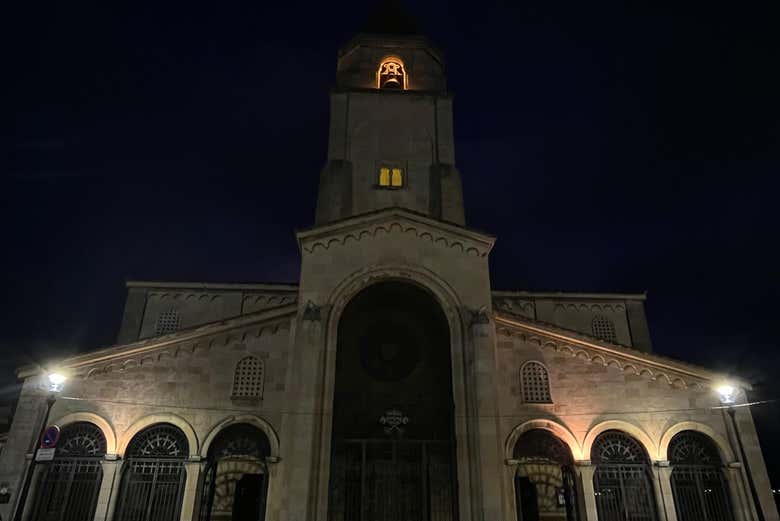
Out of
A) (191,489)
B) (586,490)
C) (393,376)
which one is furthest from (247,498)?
(586,490)

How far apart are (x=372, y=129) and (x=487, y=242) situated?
10003 millimetres

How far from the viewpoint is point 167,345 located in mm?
18484

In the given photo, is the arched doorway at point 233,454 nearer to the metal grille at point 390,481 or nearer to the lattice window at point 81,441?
the metal grille at point 390,481

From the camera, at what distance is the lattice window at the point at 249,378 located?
1833 centimetres

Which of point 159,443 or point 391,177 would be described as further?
point 391,177

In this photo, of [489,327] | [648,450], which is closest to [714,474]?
[648,450]

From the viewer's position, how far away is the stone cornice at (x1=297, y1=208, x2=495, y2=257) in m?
19.6

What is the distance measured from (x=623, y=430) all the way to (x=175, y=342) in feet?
53.9

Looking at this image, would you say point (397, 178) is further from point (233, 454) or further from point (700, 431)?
point (700, 431)

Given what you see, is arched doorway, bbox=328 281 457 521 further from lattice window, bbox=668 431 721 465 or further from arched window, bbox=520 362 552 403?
lattice window, bbox=668 431 721 465

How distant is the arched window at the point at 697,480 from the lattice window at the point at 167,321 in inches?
940

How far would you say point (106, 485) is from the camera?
54.7 feet

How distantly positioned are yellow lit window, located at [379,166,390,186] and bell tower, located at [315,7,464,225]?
5 cm

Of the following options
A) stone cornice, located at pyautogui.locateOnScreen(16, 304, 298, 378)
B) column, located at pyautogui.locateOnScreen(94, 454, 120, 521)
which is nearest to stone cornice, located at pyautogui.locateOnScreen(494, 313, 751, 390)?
stone cornice, located at pyautogui.locateOnScreen(16, 304, 298, 378)
